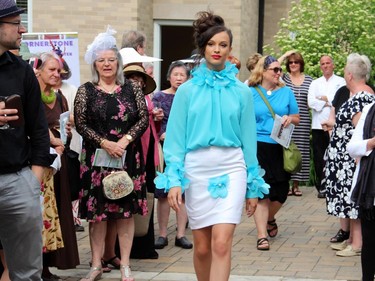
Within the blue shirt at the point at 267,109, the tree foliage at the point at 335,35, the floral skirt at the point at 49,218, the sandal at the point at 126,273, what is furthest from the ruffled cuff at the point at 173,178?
the tree foliage at the point at 335,35

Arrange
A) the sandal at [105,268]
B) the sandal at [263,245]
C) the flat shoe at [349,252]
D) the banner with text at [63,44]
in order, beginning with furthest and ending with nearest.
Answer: the banner with text at [63,44] < the sandal at [263,245] < the flat shoe at [349,252] < the sandal at [105,268]

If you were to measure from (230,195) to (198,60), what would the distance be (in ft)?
4.08

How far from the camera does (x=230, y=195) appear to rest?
22.0ft

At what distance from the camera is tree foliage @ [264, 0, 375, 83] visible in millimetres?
15250

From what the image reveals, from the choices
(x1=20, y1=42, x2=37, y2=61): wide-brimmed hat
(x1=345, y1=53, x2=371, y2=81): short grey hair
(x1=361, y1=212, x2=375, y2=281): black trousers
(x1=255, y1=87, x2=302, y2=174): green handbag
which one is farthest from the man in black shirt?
(x1=255, y1=87, x2=302, y2=174): green handbag

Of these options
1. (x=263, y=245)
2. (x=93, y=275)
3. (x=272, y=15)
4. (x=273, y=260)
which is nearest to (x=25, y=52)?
(x=93, y=275)

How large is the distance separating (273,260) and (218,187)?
278 centimetres

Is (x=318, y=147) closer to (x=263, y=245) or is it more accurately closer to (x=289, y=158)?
(x=289, y=158)

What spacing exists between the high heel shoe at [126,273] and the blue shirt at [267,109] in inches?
94.9

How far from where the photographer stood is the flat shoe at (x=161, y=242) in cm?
986

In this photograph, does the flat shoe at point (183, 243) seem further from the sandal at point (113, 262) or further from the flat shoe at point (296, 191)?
the flat shoe at point (296, 191)

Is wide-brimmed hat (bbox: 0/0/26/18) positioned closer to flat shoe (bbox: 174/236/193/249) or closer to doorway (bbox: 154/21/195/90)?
flat shoe (bbox: 174/236/193/249)

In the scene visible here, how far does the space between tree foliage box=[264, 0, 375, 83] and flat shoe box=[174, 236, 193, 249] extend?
600 centimetres

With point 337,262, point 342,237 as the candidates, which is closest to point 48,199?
point 337,262
